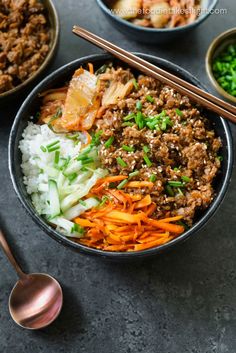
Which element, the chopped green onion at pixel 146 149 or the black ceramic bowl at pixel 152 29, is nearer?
A: the chopped green onion at pixel 146 149

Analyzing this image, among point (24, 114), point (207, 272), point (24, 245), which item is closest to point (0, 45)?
point (24, 114)

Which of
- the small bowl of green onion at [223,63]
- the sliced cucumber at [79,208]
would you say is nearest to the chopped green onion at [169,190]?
the sliced cucumber at [79,208]

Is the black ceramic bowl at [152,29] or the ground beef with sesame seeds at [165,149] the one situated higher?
the black ceramic bowl at [152,29]

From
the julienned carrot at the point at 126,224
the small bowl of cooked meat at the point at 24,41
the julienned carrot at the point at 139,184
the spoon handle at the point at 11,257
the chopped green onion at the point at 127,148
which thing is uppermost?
the small bowl of cooked meat at the point at 24,41

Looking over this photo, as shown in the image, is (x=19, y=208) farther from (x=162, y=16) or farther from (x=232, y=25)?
(x=232, y=25)

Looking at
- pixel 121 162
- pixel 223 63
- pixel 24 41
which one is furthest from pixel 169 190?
pixel 24 41

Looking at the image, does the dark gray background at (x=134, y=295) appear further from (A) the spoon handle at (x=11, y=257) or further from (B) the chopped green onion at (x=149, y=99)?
(B) the chopped green onion at (x=149, y=99)

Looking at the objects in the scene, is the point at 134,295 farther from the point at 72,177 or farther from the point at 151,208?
the point at 72,177

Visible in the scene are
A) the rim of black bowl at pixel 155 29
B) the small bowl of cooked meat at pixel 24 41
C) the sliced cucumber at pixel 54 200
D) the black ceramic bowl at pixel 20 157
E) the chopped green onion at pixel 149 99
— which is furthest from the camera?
the rim of black bowl at pixel 155 29
